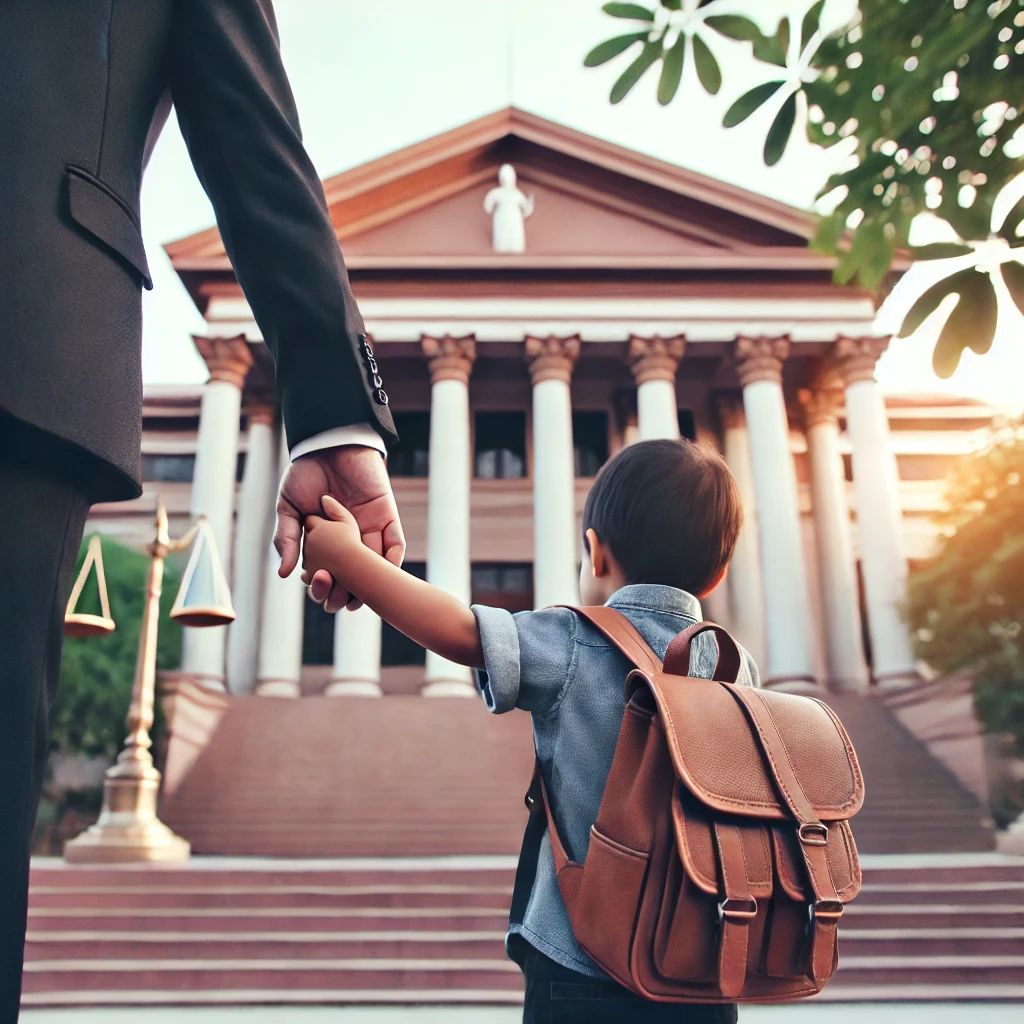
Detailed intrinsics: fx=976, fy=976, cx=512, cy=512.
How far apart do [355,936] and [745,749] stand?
6792 mm

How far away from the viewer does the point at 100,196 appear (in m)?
1.36

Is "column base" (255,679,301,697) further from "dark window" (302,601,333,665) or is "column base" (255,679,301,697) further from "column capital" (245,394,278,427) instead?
"column capital" (245,394,278,427)

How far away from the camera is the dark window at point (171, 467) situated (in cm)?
2522

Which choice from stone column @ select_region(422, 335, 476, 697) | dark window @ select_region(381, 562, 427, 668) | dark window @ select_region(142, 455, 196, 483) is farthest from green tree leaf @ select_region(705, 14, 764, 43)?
dark window @ select_region(142, 455, 196, 483)

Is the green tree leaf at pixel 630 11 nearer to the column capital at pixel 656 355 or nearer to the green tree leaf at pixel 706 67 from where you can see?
the green tree leaf at pixel 706 67

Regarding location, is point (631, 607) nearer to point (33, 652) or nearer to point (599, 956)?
point (599, 956)

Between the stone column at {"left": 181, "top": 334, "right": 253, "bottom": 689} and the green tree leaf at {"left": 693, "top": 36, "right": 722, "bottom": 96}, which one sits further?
the stone column at {"left": 181, "top": 334, "right": 253, "bottom": 689}

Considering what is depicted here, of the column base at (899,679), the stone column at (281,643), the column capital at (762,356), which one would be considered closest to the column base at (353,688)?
the stone column at (281,643)

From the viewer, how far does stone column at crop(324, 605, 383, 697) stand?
19234mm

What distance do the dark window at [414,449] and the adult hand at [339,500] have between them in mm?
22583

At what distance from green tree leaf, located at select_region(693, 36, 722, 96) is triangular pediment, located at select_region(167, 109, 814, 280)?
61.5ft

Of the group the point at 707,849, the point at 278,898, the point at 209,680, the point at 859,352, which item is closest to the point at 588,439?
the point at 859,352

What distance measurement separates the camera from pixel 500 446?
24.6 m

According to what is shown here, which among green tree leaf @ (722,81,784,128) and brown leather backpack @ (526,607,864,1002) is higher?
green tree leaf @ (722,81,784,128)
